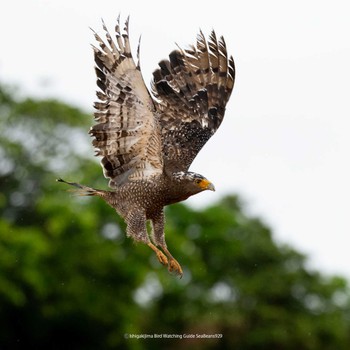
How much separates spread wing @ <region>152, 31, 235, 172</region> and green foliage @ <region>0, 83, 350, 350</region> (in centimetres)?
3162

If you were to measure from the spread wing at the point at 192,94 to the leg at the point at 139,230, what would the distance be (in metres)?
1.30

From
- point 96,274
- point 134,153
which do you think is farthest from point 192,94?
point 96,274

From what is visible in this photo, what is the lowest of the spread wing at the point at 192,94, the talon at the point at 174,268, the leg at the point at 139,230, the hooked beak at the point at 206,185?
the talon at the point at 174,268

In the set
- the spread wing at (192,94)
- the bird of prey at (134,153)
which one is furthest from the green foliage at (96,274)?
the bird of prey at (134,153)

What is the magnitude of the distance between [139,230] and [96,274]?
38.4 m

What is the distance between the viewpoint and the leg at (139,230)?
47.0 feet

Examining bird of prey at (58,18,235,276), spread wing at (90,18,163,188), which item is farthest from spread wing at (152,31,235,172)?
spread wing at (90,18,163,188)

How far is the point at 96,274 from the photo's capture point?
52.5 m

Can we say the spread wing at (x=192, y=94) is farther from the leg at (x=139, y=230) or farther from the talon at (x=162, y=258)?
the talon at (x=162, y=258)

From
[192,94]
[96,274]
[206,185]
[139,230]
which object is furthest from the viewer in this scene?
[96,274]

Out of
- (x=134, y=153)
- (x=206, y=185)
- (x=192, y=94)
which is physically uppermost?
(x=192, y=94)

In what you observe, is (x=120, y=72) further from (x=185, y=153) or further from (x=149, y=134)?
(x=185, y=153)

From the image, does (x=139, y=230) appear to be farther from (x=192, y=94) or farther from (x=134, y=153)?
(x=192, y=94)

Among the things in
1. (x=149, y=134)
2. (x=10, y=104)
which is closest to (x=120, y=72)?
(x=149, y=134)
